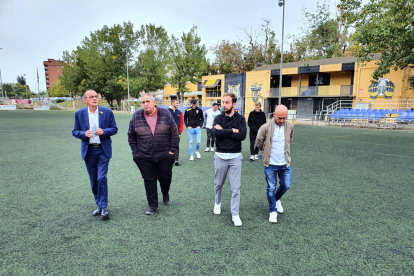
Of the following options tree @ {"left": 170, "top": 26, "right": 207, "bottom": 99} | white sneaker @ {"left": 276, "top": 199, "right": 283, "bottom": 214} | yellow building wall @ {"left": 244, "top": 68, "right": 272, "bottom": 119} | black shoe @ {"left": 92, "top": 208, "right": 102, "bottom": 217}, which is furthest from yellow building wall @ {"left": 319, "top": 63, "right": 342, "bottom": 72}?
black shoe @ {"left": 92, "top": 208, "right": 102, "bottom": 217}

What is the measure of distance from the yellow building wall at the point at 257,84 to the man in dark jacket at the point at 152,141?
96.4 ft

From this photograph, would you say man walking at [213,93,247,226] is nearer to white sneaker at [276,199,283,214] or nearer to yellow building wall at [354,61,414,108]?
white sneaker at [276,199,283,214]

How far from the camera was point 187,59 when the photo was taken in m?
41.0

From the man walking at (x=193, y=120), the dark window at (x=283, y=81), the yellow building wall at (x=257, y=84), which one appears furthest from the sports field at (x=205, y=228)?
the dark window at (x=283, y=81)

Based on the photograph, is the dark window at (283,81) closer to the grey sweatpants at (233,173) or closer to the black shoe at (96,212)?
the grey sweatpants at (233,173)

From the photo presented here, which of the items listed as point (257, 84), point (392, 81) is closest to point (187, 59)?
point (257, 84)

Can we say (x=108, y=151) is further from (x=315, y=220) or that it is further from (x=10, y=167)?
(x=10, y=167)

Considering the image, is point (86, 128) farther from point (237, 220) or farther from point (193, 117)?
point (193, 117)

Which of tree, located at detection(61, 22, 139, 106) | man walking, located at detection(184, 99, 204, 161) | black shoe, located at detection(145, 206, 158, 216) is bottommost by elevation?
black shoe, located at detection(145, 206, 158, 216)

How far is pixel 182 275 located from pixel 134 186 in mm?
3150

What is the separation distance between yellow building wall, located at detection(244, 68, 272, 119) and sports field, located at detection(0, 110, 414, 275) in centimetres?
2796

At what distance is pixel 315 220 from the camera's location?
3.87m

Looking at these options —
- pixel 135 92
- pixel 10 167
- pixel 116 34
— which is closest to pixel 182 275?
pixel 10 167

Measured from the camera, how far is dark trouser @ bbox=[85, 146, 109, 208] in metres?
3.82
